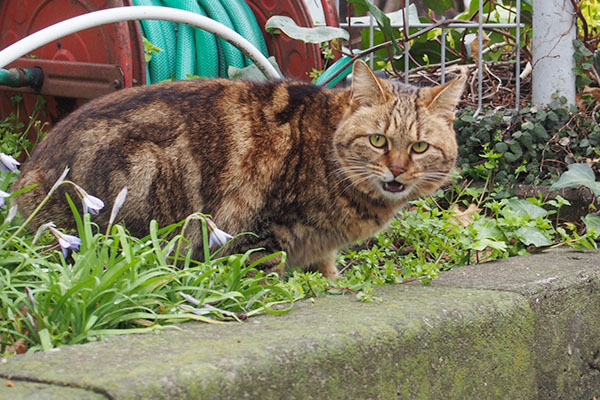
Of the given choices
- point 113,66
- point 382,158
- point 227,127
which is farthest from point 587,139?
point 113,66

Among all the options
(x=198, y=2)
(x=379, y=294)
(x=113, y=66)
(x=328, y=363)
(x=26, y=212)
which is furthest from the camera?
(x=198, y=2)

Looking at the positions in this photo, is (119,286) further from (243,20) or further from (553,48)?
(553,48)

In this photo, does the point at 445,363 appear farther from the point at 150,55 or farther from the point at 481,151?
the point at 150,55

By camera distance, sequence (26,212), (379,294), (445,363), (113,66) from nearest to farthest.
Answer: (445,363) → (379,294) → (26,212) → (113,66)

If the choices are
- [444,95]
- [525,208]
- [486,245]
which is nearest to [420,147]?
[444,95]

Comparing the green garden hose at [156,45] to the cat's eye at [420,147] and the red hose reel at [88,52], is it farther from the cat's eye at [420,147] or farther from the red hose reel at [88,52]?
the cat's eye at [420,147]

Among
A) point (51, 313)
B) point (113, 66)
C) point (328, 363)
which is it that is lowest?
point (328, 363)

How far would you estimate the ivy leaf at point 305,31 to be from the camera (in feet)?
13.8

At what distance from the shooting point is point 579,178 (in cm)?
365

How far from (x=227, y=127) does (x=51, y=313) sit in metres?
1.29

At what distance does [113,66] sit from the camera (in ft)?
12.3

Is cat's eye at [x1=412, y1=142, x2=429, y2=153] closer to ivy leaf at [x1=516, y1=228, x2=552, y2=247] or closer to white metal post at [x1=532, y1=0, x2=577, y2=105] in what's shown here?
ivy leaf at [x1=516, y1=228, x2=552, y2=247]

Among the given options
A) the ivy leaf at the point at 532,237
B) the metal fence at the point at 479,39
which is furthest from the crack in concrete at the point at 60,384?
the metal fence at the point at 479,39

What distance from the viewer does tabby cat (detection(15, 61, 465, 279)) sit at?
9.16ft
